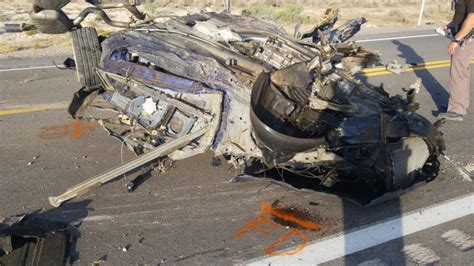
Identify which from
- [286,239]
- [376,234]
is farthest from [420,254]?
[286,239]

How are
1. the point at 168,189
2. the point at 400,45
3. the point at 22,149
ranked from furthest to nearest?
the point at 400,45, the point at 22,149, the point at 168,189

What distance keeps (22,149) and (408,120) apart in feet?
13.5

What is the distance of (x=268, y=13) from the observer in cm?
1638

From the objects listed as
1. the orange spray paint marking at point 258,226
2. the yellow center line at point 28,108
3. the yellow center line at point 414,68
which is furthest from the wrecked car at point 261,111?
the yellow center line at point 414,68

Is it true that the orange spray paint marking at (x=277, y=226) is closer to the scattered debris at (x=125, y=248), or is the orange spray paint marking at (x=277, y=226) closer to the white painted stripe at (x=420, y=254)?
the white painted stripe at (x=420, y=254)

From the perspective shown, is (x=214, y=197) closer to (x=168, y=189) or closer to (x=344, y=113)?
(x=168, y=189)

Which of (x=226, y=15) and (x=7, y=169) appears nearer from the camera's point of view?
(x=7, y=169)

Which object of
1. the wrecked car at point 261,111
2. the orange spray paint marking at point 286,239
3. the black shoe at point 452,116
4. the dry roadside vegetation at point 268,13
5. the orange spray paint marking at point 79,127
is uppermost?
the wrecked car at point 261,111

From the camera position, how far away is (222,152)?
400 centimetres

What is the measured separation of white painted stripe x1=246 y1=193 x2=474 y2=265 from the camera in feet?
10.5

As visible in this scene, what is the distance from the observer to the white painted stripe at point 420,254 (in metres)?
3.20

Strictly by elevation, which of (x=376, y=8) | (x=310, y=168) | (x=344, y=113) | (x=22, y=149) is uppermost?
(x=344, y=113)

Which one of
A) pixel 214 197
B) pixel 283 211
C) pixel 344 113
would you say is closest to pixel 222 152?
pixel 214 197

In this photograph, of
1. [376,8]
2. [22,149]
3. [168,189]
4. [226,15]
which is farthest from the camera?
[376,8]
